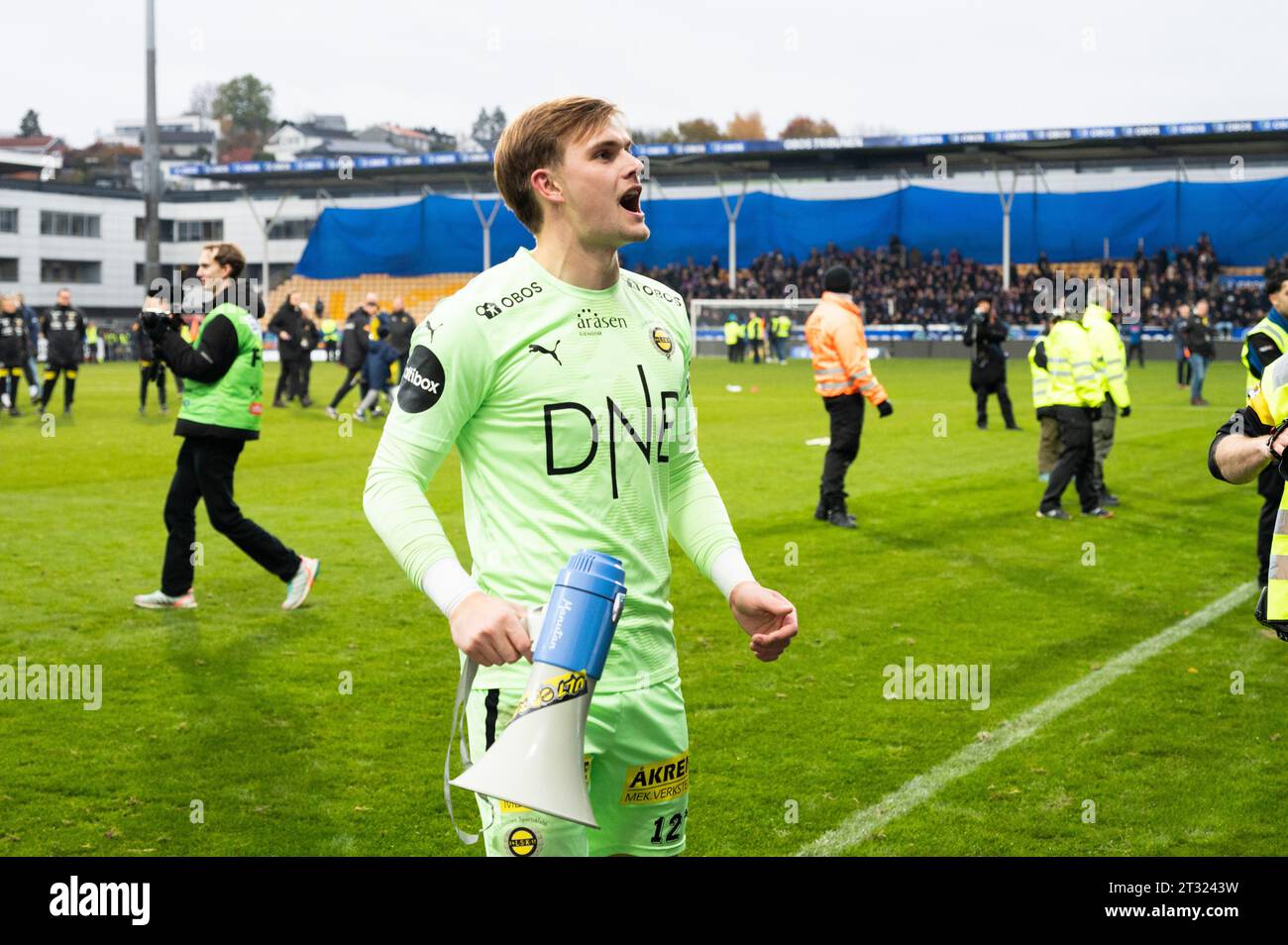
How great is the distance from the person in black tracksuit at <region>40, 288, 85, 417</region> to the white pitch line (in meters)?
19.1

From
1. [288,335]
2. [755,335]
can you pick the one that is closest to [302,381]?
[288,335]

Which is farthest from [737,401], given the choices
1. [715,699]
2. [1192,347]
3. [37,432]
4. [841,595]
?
[715,699]

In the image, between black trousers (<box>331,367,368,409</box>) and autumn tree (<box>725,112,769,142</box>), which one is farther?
autumn tree (<box>725,112,769,142</box>)

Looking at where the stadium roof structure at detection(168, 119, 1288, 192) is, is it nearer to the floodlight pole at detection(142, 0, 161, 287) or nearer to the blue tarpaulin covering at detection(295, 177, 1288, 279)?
the blue tarpaulin covering at detection(295, 177, 1288, 279)

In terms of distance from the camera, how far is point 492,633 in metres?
2.47

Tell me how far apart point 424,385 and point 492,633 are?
2.04 feet

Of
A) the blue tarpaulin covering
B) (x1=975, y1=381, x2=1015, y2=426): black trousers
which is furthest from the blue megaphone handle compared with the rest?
the blue tarpaulin covering

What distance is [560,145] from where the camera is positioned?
9.77ft

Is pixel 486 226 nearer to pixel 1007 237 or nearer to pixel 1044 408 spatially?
pixel 1007 237

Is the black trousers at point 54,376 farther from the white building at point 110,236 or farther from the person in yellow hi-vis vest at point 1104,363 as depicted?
the white building at point 110,236

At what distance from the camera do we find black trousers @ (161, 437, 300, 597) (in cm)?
876

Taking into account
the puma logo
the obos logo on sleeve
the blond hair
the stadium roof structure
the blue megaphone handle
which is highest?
the stadium roof structure

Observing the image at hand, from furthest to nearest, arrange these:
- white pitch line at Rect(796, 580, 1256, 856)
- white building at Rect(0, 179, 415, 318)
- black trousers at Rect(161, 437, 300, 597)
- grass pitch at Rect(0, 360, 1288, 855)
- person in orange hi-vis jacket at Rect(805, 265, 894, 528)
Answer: white building at Rect(0, 179, 415, 318)
person in orange hi-vis jacket at Rect(805, 265, 894, 528)
black trousers at Rect(161, 437, 300, 597)
grass pitch at Rect(0, 360, 1288, 855)
white pitch line at Rect(796, 580, 1256, 856)
